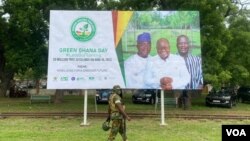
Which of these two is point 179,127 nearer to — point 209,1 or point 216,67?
point 216,67

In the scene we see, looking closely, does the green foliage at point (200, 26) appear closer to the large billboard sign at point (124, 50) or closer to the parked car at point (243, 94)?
the parked car at point (243, 94)

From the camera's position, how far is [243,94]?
3862 centimetres

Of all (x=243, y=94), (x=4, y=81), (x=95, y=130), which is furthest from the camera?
(x=4, y=81)

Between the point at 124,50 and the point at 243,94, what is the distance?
22.3 m

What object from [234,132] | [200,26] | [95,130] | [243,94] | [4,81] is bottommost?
[95,130]

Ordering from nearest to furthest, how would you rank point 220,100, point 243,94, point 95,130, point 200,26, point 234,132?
point 234,132 → point 95,130 → point 200,26 → point 220,100 → point 243,94

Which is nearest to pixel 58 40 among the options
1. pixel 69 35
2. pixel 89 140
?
pixel 69 35

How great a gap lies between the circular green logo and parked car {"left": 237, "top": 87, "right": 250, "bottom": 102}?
22.5 meters

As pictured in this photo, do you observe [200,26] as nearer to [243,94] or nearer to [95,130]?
[243,94]

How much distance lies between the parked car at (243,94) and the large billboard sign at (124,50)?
789 inches

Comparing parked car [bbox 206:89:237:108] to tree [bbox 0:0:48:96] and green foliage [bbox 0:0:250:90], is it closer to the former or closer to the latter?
green foliage [bbox 0:0:250:90]

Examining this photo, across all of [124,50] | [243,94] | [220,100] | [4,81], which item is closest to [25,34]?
[4,81]

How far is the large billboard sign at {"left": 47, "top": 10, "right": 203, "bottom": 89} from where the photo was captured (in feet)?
61.4

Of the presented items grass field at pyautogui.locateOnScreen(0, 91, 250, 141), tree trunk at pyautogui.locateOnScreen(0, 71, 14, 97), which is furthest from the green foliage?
grass field at pyautogui.locateOnScreen(0, 91, 250, 141)
